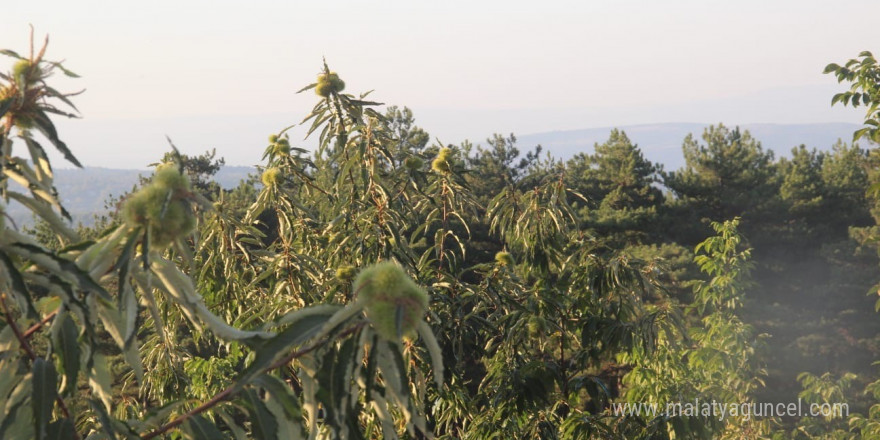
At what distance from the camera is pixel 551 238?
429cm

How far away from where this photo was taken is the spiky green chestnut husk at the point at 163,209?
1370mm

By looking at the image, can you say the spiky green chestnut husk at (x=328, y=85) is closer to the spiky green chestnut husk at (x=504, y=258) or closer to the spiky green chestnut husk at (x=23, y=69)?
the spiky green chestnut husk at (x=504, y=258)

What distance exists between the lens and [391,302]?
1.32 metres

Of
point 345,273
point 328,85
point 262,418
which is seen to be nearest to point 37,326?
point 262,418

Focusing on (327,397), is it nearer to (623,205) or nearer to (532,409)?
(532,409)

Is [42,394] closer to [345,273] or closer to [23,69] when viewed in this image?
[23,69]

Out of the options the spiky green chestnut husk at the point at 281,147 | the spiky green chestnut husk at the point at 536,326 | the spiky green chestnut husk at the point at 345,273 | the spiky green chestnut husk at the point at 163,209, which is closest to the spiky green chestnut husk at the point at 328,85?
the spiky green chestnut husk at the point at 281,147

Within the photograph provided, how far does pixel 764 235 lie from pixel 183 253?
92.3 ft

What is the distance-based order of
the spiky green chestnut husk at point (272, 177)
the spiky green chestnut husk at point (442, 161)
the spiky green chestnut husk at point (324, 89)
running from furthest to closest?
the spiky green chestnut husk at point (442, 161) < the spiky green chestnut husk at point (324, 89) < the spiky green chestnut husk at point (272, 177)

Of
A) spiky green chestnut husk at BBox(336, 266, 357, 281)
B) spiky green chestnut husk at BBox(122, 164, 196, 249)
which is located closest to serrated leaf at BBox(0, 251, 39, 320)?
spiky green chestnut husk at BBox(122, 164, 196, 249)

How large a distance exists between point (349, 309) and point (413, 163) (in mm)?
2566

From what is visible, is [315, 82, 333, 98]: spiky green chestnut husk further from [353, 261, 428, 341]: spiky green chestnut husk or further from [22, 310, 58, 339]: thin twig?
[353, 261, 428, 341]: spiky green chestnut husk

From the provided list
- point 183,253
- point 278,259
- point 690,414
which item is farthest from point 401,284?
point 690,414

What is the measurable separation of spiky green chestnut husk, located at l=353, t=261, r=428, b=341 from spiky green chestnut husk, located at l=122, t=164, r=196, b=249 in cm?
38
